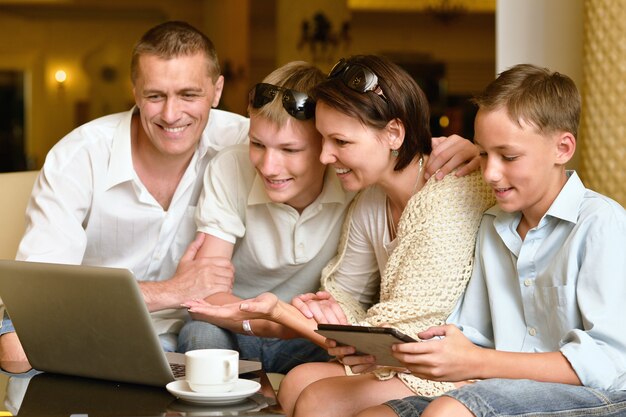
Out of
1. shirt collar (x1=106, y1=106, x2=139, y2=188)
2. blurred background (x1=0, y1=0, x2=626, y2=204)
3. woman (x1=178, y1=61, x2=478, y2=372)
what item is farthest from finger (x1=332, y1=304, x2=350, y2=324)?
blurred background (x1=0, y1=0, x2=626, y2=204)

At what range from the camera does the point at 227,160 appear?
2312mm

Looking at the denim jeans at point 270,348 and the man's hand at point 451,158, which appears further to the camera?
the denim jeans at point 270,348

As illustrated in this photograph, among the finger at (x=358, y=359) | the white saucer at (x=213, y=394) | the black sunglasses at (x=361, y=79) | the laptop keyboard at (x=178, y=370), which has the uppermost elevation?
the black sunglasses at (x=361, y=79)

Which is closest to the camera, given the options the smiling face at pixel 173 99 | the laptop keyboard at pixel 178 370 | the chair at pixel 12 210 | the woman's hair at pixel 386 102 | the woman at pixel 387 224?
the laptop keyboard at pixel 178 370

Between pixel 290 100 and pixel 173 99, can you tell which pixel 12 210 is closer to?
pixel 173 99

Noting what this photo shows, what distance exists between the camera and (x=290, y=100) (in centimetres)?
203

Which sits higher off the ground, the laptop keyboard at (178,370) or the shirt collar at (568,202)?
the shirt collar at (568,202)

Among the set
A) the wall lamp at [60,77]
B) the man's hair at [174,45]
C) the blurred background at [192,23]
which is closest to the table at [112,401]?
the man's hair at [174,45]

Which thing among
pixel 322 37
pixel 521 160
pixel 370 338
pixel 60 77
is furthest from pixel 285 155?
pixel 60 77

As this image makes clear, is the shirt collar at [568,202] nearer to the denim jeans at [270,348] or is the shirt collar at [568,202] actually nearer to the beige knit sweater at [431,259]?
the beige knit sweater at [431,259]

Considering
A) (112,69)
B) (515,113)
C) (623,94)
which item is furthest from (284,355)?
(112,69)

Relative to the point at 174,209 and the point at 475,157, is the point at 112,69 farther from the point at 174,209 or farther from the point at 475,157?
the point at 475,157

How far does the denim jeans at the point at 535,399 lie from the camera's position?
1465mm

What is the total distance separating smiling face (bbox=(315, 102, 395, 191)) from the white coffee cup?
62 cm
